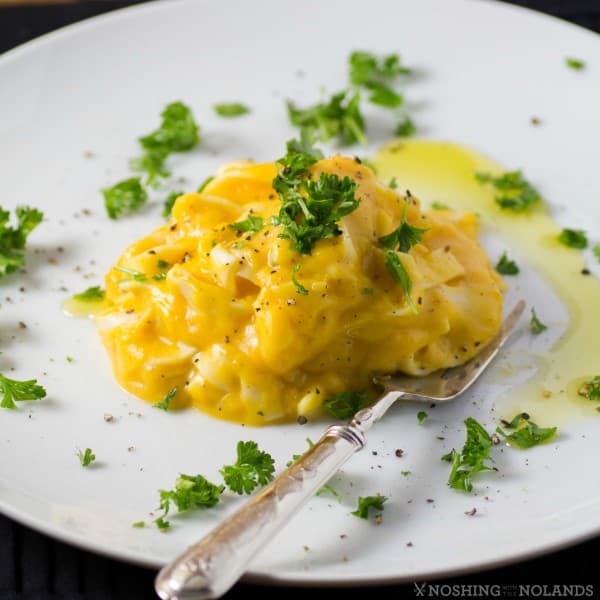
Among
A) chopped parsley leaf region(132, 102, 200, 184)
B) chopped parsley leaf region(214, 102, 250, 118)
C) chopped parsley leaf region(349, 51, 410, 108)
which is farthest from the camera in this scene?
chopped parsley leaf region(349, 51, 410, 108)

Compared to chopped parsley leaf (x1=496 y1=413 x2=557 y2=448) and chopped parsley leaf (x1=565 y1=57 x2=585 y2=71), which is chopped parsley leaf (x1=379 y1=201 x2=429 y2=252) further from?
chopped parsley leaf (x1=565 y1=57 x2=585 y2=71)

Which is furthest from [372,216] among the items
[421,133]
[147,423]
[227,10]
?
[227,10]

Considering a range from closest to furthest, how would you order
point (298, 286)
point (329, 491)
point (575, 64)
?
point (329, 491), point (298, 286), point (575, 64)

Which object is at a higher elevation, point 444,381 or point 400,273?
point 400,273

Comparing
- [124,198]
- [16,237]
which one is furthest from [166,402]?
[124,198]

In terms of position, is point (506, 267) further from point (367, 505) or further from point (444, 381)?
point (367, 505)

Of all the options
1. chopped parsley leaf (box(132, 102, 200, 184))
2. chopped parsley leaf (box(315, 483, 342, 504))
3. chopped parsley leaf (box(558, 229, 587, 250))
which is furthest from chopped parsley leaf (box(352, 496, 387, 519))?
chopped parsley leaf (box(132, 102, 200, 184))

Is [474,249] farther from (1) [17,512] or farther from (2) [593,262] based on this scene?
(1) [17,512]

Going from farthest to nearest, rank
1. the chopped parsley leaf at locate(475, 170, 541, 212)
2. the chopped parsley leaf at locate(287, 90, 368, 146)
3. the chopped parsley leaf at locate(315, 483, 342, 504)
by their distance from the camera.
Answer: the chopped parsley leaf at locate(287, 90, 368, 146) → the chopped parsley leaf at locate(475, 170, 541, 212) → the chopped parsley leaf at locate(315, 483, 342, 504)
